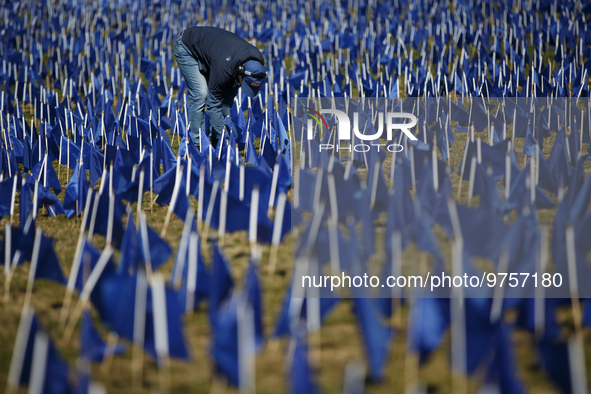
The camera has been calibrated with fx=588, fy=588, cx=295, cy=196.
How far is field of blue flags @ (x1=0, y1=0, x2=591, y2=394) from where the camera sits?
7.86ft

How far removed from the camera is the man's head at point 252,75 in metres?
4.89

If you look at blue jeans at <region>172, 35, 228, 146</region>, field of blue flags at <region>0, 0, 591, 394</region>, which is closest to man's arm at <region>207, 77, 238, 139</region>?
blue jeans at <region>172, 35, 228, 146</region>

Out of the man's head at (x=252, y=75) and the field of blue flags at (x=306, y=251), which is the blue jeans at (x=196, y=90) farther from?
the man's head at (x=252, y=75)

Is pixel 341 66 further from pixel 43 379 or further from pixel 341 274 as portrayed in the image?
pixel 43 379

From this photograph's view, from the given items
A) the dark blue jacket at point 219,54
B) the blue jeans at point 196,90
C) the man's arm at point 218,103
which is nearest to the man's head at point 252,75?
the dark blue jacket at point 219,54

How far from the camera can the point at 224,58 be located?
496 cm

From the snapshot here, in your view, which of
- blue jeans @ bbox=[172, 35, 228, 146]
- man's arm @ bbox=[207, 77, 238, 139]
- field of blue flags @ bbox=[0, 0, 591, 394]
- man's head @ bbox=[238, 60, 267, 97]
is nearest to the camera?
field of blue flags @ bbox=[0, 0, 591, 394]

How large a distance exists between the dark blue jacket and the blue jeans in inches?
2.5

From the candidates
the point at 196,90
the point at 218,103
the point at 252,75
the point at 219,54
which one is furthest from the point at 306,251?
the point at 196,90

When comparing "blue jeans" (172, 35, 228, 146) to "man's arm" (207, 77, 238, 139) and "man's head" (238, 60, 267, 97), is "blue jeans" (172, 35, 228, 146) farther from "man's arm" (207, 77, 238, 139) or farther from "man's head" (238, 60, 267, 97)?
"man's head" (238, 60, 267, 97)

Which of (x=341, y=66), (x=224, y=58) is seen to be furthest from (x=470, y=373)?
(x=341, y=66)

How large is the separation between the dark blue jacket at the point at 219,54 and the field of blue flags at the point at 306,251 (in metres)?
0.59

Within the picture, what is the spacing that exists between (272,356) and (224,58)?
3.02m

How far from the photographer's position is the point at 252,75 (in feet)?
16.1
